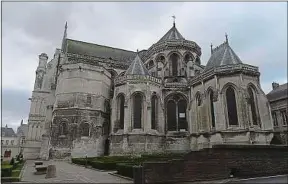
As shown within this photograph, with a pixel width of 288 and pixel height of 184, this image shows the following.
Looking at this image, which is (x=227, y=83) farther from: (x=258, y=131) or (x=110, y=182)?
(x=110, y=182)

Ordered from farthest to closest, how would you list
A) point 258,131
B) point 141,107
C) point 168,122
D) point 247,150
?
point 168,122, point 141,107, point 258,131, point 247,150

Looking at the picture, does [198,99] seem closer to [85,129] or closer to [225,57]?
[225,57]

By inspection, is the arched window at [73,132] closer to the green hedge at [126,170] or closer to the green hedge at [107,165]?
the green hedge at [107,165]

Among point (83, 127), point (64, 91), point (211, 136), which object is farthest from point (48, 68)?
point (211, 136)

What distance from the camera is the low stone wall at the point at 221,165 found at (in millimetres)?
11078

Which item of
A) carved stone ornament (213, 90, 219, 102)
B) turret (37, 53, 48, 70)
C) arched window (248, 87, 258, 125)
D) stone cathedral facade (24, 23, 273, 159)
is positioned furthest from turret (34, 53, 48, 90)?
arched window (248, 87, 258, 125)

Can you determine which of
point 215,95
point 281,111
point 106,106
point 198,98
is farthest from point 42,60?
point 281,111

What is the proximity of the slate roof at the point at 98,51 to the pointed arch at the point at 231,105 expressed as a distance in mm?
22630

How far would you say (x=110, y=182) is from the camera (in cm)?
1130

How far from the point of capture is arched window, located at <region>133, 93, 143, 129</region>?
1108 inches

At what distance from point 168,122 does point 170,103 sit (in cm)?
276

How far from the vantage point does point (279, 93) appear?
129 feet

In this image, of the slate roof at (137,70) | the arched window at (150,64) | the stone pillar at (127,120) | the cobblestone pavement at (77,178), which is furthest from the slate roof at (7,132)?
the cobblestone pavement at (77,178)

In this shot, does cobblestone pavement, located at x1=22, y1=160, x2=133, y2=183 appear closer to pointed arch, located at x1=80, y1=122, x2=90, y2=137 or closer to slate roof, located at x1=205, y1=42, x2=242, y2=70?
pointed arch, located at x1=80, y1=122, x2=90, y2=137
